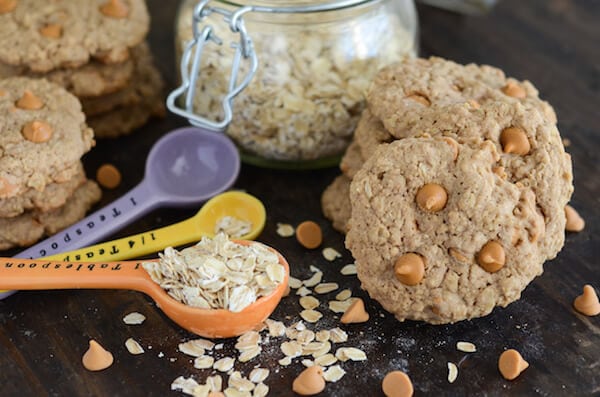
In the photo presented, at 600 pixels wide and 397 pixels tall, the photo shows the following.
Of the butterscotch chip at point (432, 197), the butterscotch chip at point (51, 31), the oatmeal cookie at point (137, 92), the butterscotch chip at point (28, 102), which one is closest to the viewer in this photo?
the butterscotch chip at point (432, 197)

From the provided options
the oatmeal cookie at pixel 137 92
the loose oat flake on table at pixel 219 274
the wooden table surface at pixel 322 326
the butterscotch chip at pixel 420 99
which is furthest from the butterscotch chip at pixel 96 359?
the butterscotch chip at pixel 420 99

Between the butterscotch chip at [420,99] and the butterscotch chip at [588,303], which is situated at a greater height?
the butterscotch chip at [420,99]

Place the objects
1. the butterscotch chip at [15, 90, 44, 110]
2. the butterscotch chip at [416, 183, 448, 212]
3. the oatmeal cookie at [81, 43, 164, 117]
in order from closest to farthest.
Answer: the butterscotch chip at [416, 183, 448, 212] < the butterscotch chip at [15, 90, 44, 110] < the oatmeal cookie at [81, 43, 164, 117]

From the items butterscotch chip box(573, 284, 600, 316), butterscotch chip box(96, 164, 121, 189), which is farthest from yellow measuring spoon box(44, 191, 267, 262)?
butterscotch chip box(573, 284, 600, 316)

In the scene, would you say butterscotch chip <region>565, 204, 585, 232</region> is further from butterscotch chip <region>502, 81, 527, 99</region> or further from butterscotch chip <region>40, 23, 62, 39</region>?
butterscotch chip <region>40, 23, 62, 39</region>

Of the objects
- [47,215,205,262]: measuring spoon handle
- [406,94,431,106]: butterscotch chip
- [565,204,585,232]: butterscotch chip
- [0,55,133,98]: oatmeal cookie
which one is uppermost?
[406,94,431,106]: butterscotch chip

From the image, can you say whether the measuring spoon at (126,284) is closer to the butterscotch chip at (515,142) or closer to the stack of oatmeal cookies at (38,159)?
the stack of oatmeal cookies at (38,159)
